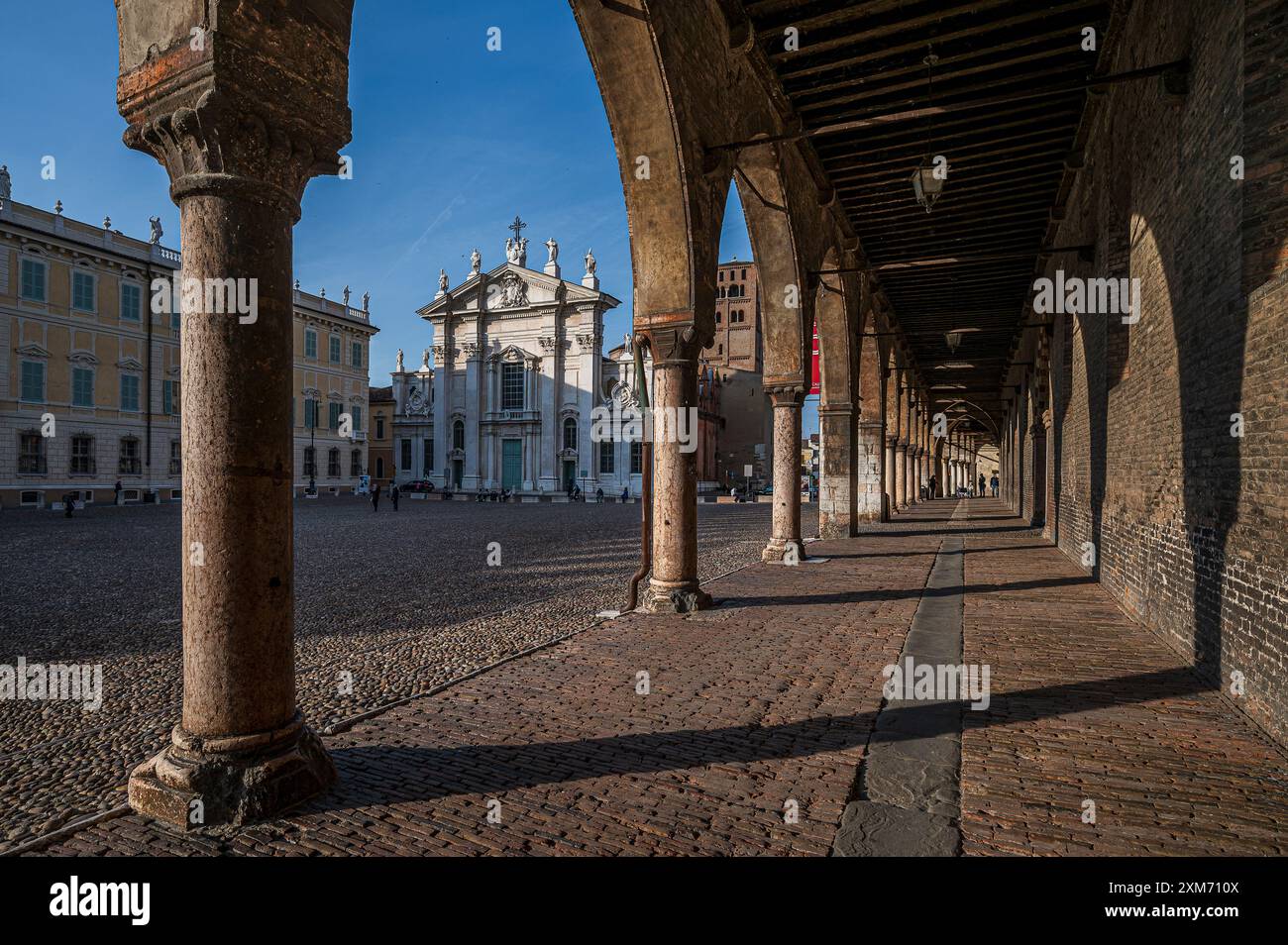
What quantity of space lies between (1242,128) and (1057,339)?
9.57m

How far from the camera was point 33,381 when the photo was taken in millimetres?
28625

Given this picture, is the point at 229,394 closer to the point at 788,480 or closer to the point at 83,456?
the point at 788,480

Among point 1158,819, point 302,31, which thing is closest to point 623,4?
point 302,31

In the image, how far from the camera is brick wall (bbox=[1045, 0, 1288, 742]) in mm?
4148

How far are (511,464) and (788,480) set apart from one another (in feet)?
133

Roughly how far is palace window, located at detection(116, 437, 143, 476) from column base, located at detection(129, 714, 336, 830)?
1395 inches

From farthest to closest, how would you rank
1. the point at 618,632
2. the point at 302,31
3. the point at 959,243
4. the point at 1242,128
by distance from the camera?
the point at 959,243
the point at 618,632
the point at 1242,128
the point at 302,31

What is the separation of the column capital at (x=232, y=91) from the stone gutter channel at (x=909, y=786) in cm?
355

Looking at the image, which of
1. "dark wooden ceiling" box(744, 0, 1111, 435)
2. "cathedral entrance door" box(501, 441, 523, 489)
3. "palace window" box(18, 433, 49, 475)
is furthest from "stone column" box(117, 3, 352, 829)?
"cathedral entrance door" box(501, 441, 523, 489)

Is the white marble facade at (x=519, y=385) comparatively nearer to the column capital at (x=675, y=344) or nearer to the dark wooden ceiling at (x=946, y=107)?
the dark wooden ceiling at (x=946, y=107)

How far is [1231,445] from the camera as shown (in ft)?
15.2

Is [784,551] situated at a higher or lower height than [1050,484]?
lower

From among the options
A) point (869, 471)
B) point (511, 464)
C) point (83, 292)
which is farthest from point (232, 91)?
point (511, 464)

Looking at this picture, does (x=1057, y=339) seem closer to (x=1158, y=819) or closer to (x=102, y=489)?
(x=1158, y=819)
